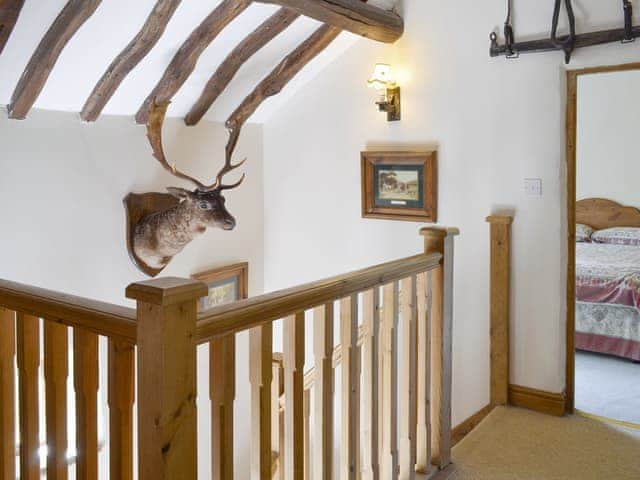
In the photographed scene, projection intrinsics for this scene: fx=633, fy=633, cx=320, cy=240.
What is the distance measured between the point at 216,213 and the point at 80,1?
138 cm

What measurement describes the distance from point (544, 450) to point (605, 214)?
4.28 meters

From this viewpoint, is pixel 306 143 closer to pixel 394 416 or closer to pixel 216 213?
pixel 216 213

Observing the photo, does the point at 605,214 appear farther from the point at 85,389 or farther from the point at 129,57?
the point at 85,389

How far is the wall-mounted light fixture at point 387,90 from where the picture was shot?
159 inches

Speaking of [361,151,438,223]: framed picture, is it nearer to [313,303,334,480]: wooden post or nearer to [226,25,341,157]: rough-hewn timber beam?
[226,25,341,157]: rough-hewn timber beam

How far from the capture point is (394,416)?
7.64 ft

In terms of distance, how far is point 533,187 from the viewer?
359 centimetres

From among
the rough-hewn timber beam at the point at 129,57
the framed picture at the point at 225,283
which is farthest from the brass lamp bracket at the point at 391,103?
the framed picture at the point at 225,283

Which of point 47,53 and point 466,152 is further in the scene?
point 466,152

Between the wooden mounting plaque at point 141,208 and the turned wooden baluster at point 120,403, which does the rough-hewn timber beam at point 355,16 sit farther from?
the turned wooden baluster at point 120,403

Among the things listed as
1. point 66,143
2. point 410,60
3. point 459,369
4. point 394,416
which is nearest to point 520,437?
point 459,369

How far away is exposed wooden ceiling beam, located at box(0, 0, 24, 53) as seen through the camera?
2.72m

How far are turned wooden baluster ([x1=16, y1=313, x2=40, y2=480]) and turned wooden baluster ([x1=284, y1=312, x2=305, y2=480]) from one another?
2.28 ft

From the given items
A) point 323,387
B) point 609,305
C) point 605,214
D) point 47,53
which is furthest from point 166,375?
point 605,214
